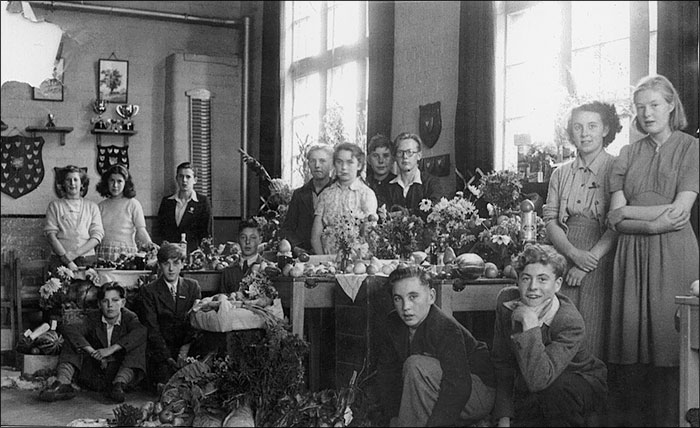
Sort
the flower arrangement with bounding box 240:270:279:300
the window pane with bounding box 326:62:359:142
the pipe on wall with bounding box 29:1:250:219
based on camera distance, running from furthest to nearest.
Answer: the pipe on wall with bounding box 29:1:250:219, the window pane with bounding box 326:62:359:142, the flower arrangement with bounding box 240:270:279:300

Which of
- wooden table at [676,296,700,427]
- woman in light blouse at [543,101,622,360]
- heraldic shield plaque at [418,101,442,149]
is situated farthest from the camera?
heraldic shield plaque at [418,101,442,149]

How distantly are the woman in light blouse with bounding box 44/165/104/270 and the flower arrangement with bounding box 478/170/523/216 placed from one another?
2271 millimetres

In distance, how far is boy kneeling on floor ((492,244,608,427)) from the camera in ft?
17.4

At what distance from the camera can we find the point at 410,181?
564cm

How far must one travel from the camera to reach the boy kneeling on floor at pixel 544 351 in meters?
5.30

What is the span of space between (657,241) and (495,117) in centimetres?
109

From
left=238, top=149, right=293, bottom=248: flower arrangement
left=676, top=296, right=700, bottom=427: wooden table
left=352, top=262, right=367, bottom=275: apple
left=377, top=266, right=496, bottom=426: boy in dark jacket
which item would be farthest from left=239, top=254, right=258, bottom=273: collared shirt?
left=676, top=296, right=700, bottom=427: wooden table

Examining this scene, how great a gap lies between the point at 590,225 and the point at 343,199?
4.67 ft

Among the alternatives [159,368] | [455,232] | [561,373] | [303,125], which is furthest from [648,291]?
[159,368]

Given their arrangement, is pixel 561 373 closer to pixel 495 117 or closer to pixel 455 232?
pixel 455 232

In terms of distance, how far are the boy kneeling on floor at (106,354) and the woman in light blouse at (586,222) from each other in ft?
8.17

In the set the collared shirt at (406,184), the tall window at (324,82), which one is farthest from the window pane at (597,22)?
the tall window at (324,82)

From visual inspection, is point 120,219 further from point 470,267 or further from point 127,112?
point 470,267

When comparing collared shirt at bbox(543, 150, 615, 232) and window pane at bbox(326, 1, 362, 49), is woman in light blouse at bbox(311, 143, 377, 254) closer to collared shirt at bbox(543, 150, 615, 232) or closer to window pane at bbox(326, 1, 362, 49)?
window pane at bbox(326, 1, 362, 49)
